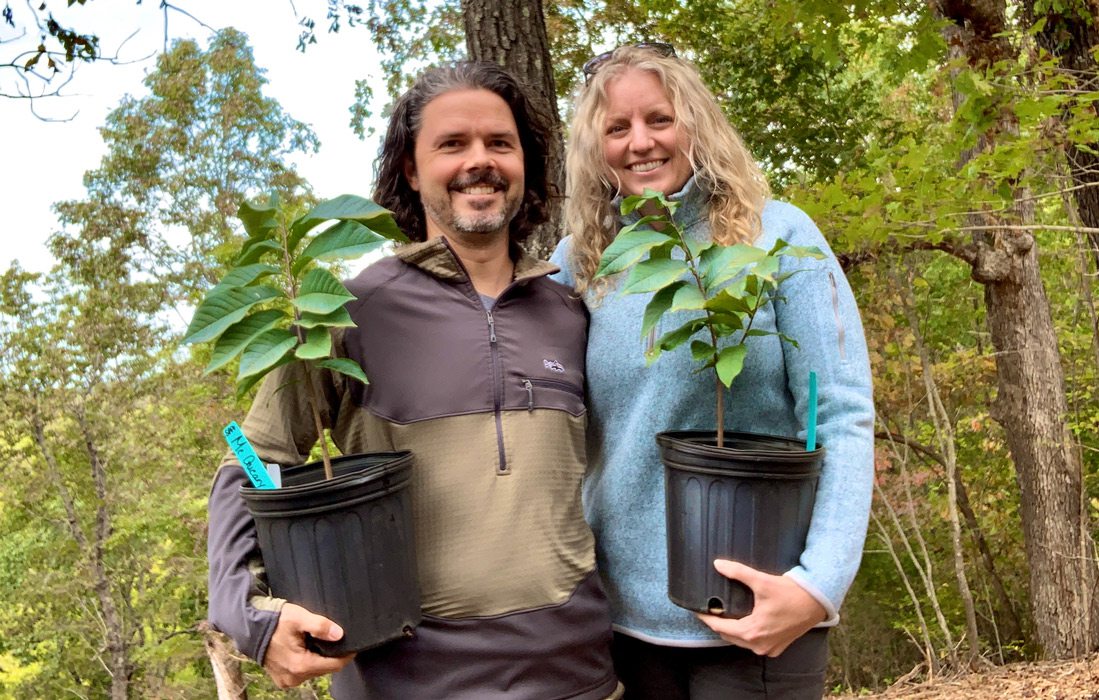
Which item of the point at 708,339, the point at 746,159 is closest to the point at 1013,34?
the point at 746,159

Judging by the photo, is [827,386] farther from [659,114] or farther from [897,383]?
[897,383]

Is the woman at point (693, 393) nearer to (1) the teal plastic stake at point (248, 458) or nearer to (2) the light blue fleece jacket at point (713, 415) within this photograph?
→ (2) the light blue fleece jacket at point (713, 415)

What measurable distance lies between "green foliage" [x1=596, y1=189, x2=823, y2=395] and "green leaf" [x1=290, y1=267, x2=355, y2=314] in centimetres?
36

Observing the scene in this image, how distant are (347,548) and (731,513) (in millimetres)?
523

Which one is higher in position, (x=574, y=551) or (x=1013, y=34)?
(x=1013, y=34)

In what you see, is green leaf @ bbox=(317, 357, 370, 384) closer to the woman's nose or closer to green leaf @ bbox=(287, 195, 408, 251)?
green leaf @ bbox=(287, 195, 408, 251)

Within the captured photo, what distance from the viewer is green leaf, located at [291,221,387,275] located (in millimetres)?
1232

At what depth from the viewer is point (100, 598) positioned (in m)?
13.3

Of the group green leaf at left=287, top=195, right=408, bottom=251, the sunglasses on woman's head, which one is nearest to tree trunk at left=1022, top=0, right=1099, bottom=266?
the sunglasses on woman's head

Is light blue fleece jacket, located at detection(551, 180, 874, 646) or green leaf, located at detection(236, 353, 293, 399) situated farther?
light blue fleece jacket, located at detection(551, 180, 874, 646)

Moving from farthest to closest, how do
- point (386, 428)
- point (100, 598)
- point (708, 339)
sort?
point (100, 598), point (708, 339), point (386, 428)

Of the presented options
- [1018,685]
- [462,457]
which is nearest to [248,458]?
[462,457]

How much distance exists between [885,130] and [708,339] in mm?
5779

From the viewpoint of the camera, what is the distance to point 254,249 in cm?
122
